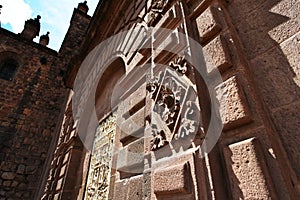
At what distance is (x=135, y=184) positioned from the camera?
1570mm

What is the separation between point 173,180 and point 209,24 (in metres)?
1.08

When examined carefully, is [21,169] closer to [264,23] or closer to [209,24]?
[209,24]

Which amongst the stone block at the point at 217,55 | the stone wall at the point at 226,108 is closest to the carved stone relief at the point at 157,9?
the stone wall at the point at 226,108

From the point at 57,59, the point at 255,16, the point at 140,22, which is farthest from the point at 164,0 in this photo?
the point at 57,59

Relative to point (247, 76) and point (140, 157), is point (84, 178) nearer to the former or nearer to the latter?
point (140, 157)

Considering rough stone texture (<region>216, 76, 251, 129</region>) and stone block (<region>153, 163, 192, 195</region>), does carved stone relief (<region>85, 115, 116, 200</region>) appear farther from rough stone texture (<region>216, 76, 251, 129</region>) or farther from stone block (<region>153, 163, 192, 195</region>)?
rough stone texture (<region>216, 76, 251, 129</region>)

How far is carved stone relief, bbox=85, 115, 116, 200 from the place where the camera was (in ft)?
8.97

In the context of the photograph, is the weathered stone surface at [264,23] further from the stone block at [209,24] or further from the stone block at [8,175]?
the stone block at [8,175]

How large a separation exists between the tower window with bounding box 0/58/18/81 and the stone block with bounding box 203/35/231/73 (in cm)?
931

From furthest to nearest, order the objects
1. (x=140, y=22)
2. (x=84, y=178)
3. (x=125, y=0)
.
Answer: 1. (x=125, y=0)
2. (x=84, y=178)
3. (x=140, y=22)

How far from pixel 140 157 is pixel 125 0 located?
127 inches

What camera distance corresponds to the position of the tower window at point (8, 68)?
26.7 ft

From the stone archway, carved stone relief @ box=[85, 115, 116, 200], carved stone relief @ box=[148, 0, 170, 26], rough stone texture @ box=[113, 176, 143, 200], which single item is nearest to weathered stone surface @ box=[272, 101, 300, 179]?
rough stone texture @ box=[113, 176, 143, 200]

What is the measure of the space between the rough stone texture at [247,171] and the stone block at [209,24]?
796 mm
